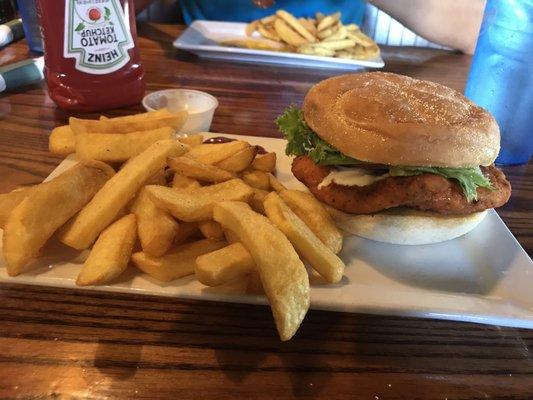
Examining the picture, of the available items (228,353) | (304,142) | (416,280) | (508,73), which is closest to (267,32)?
(508,73)

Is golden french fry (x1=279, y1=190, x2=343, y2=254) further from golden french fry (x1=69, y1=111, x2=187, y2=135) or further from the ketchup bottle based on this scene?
the ketchup bottle

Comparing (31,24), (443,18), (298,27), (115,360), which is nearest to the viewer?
(115,360)

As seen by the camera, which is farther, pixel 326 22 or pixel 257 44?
pixel 326 22

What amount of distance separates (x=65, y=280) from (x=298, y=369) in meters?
0.63

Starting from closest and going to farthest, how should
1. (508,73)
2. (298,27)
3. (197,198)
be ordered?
1. (197,198)
2. (508,73)
3. (298,27)

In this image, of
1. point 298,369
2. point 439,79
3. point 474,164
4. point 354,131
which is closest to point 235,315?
point 298,369

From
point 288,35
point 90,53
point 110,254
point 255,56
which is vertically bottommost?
point 255,56

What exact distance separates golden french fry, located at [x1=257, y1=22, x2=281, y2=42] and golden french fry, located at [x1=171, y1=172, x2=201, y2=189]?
225 centimetres

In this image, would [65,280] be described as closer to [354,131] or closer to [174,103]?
[354,131]

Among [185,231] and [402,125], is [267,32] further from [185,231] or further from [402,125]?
[185,231]

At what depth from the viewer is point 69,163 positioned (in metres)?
1.76

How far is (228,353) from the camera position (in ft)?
3.67

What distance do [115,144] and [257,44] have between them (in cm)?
205

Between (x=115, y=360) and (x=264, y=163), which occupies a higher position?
(x=264, y=163)
